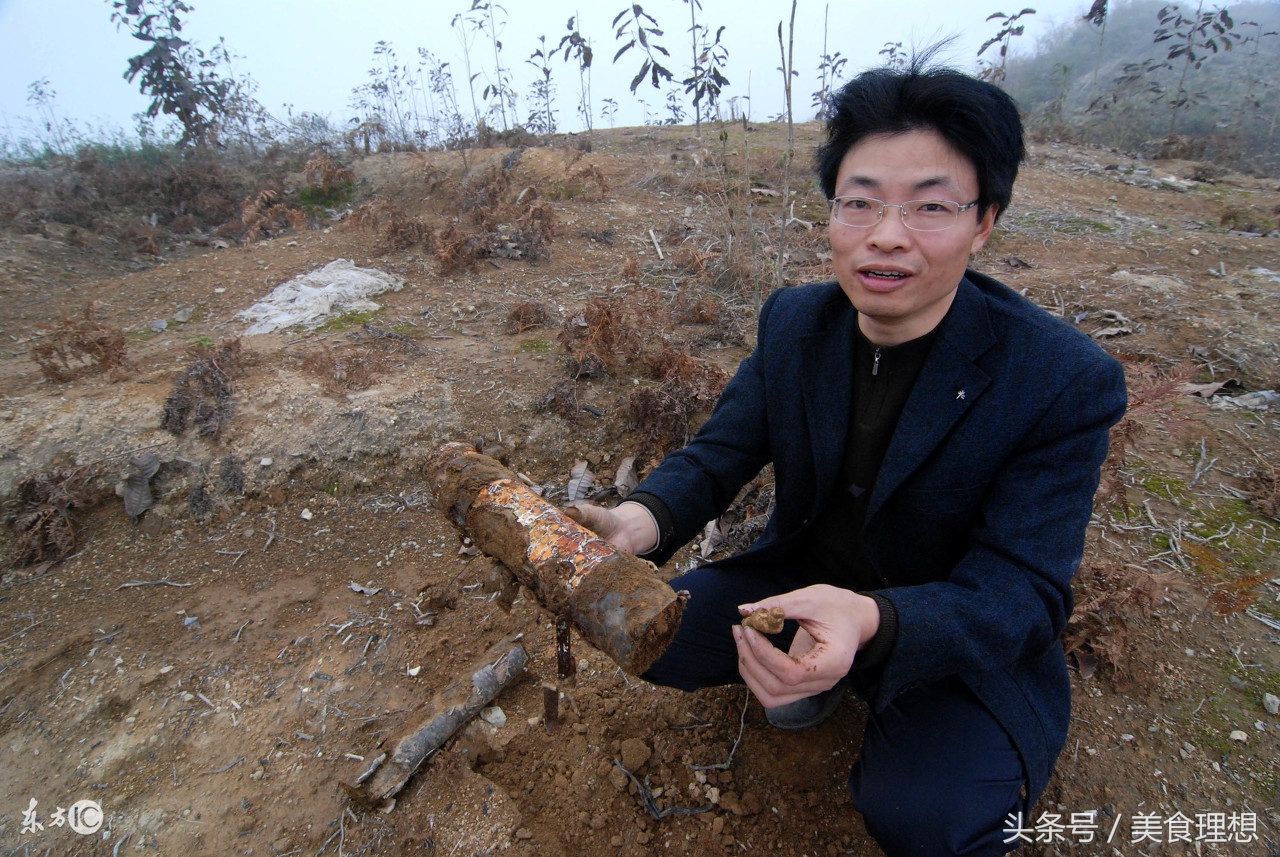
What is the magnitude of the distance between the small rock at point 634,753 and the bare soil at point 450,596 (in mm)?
12

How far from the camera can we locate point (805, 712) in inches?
84.9

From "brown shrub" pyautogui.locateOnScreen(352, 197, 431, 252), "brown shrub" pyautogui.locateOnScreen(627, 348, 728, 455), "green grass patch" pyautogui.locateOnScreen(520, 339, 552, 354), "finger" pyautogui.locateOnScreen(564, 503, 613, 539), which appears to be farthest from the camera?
"brown shrub" pyautogui.locateOnScreen(352, 197, 431, 252)

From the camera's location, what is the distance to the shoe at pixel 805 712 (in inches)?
84.4

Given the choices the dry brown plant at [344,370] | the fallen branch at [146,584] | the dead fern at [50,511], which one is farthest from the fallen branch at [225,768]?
the dry brown plant at [344,370]

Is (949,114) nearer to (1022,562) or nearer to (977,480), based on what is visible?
(977,480)

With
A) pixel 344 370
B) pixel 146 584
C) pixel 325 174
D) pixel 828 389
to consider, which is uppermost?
pixel 325 174

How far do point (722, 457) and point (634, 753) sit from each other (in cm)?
110

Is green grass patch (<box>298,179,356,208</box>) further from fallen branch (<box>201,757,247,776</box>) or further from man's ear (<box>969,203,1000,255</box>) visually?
man's ear (<box>969,203,1000,255</box>)

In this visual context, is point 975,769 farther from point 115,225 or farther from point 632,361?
point 115,225

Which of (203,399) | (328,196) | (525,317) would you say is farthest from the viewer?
(328,196)

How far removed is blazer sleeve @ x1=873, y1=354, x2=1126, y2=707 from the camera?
1.41 meters

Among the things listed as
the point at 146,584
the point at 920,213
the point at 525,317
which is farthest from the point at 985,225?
the point at 146,584

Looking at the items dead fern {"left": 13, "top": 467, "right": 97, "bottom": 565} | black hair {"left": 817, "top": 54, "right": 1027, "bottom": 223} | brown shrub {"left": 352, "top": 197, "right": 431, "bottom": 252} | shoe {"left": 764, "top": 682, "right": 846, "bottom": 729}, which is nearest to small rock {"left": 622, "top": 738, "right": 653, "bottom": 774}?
shoe {"left": 764, "top": 682, "right": 846, "bottom": 729}

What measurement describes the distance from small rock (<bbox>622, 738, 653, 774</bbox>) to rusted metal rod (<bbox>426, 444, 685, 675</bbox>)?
0.82 m
